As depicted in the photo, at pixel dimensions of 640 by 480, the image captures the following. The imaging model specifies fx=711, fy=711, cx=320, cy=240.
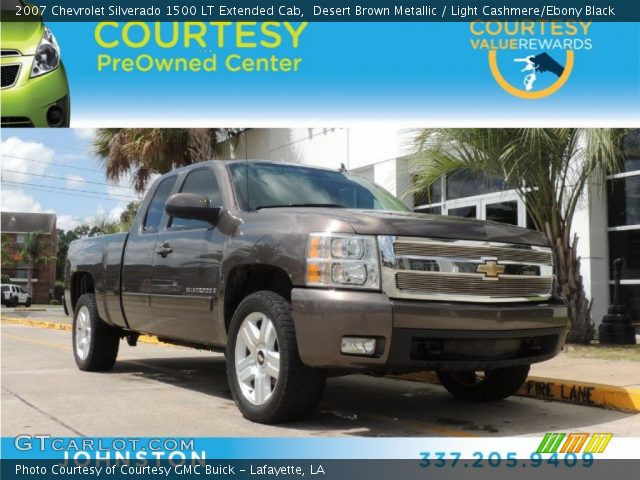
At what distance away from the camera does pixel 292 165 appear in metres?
6.02

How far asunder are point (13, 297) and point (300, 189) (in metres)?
46.7

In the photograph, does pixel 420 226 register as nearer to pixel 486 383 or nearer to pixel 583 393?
pixel 486 383

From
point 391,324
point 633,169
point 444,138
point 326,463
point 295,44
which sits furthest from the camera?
point 633,169

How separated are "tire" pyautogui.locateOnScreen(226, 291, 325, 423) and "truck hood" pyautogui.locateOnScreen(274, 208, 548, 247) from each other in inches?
27.4

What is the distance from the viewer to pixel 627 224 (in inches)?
413

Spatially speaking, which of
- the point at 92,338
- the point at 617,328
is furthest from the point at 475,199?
the point at 92,338

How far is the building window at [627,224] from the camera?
1038 centimetres

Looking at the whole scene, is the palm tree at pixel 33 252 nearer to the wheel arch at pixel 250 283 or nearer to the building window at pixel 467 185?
the building window at pixel 467 185

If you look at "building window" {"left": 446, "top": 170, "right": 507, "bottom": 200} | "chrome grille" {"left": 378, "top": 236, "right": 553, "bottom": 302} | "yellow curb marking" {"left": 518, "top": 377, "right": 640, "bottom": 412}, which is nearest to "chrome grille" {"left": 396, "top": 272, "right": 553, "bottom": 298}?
"chrome grille" {"left": 378, "top": 236, "right": 553, "bottom": 302}

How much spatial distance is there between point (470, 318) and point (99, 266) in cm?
423

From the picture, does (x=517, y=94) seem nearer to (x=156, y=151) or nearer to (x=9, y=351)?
(x=9, y=351)

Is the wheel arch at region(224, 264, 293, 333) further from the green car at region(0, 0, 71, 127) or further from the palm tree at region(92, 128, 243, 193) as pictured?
the palm tree at region(92, 128, 243, 193)

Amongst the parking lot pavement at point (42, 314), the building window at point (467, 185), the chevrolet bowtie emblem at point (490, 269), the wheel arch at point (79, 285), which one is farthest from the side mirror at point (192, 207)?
the parking lot pavement at point (42, 314)

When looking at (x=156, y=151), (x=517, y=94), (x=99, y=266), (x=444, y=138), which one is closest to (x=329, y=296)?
(x=517, y=94)
